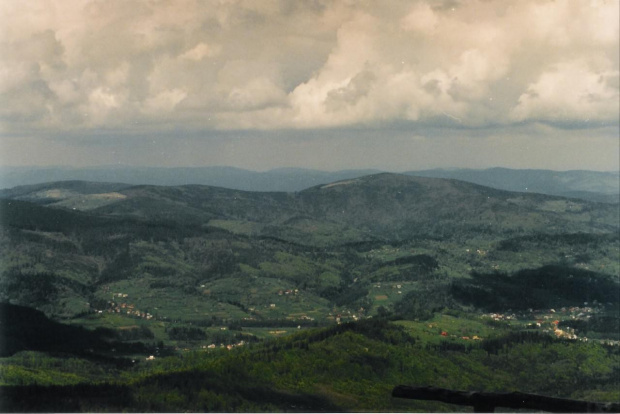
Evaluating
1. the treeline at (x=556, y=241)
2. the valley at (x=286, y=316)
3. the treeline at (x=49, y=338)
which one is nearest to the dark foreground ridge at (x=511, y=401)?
the valley at (x=286, y=316)

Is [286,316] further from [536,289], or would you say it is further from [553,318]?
[536,289]

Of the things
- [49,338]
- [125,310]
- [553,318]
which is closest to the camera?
[49,338]

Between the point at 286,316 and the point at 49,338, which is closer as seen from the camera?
the point at 49,338

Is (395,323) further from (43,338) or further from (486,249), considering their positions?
(486,249)

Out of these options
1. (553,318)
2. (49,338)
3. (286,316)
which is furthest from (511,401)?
(553,318)

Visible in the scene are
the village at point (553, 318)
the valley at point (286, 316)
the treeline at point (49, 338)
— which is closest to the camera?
the valley at point (286, 316)

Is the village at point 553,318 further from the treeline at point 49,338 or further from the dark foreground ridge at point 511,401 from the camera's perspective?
the dark foreground ridge at point 511,401

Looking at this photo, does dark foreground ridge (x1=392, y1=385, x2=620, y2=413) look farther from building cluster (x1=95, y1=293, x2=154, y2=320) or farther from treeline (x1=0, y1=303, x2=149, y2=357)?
building cluster (x1=95, y1=293, x2=154, y2=320)

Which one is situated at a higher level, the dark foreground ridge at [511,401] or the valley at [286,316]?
the dark foreground ridge at [511,401]

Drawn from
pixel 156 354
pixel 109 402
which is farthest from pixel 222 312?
pixel 109 402

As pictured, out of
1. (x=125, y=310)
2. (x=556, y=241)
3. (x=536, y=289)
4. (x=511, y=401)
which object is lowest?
(x=125, y=310)

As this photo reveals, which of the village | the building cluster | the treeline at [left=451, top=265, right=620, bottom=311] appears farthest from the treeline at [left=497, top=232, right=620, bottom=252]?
the building cluster
